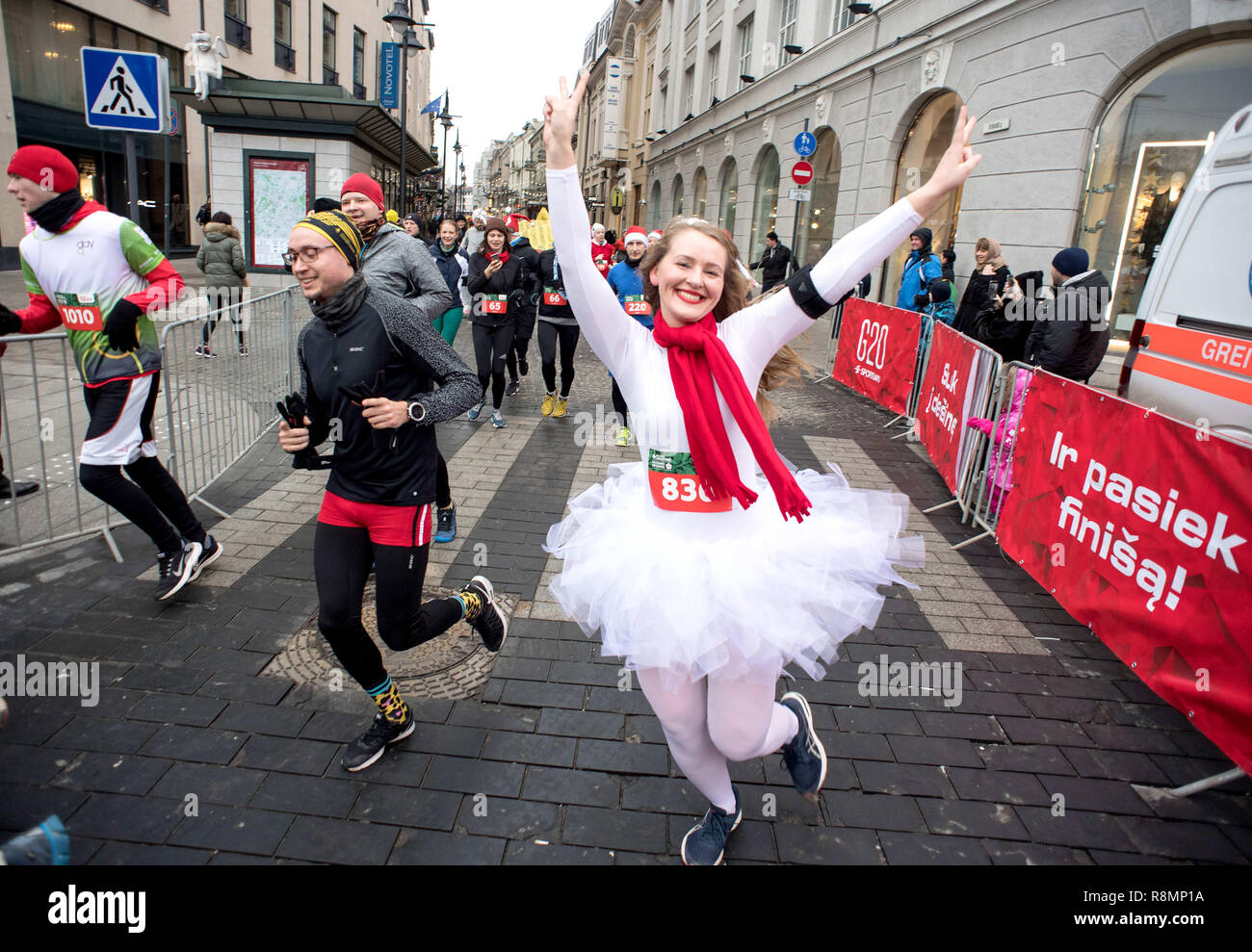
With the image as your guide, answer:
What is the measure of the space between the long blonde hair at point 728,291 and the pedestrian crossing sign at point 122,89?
5128mm

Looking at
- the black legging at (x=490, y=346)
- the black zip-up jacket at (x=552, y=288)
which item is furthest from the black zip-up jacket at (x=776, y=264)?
the black legging at (x=490, y=346)

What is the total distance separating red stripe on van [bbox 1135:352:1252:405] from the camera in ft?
15.6

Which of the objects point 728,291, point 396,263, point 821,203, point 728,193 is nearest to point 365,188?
point 396,263

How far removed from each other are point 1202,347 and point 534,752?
509cm

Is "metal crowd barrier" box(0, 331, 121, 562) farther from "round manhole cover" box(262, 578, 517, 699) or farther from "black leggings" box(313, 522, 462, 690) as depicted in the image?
"black leggings" box(313, 522, 462, 690)

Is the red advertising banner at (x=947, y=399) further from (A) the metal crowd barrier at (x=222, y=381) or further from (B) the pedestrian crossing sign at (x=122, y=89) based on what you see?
(B) the pedestrian crossing sign at (x=122, y=89)

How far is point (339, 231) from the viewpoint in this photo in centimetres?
297

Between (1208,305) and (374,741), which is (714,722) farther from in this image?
(1208,305)

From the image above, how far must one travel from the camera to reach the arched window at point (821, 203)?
64.7 ft

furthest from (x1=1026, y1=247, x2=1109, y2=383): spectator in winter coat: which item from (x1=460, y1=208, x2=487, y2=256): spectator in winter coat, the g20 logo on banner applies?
(x1=460, y1=208, x2=487, y2=256): spectator in winter coat

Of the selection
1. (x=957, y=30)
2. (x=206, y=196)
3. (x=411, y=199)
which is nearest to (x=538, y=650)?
(x=957, y=30)

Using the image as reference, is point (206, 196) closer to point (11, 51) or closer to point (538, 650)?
point (11, 51)

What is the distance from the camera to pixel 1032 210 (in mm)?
11609

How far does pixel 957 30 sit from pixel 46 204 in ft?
48.3
